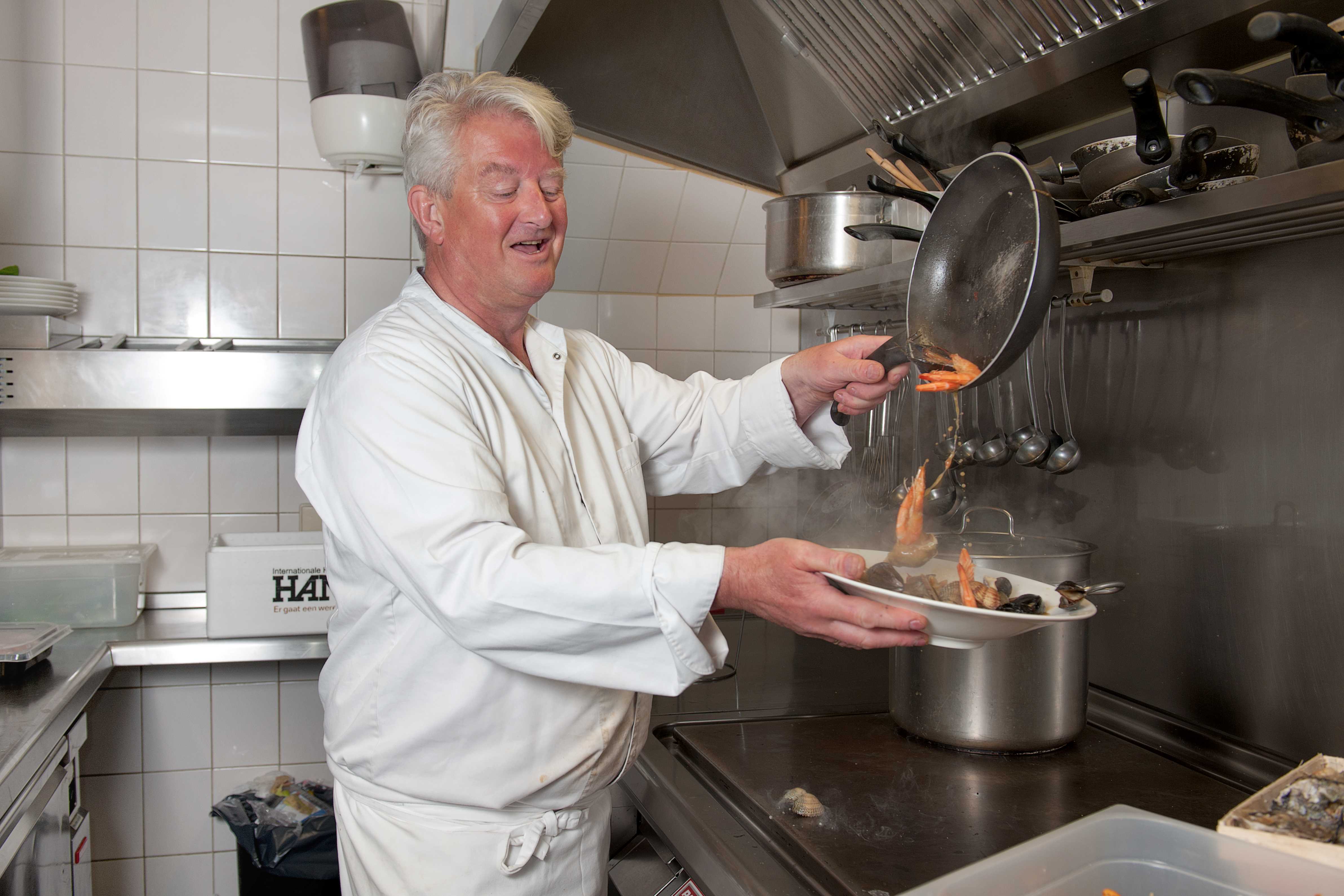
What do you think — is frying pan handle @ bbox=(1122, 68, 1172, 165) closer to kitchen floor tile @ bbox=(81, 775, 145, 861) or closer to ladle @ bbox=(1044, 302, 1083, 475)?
ladle @ bbox=(1044, 302, 1083, 475)

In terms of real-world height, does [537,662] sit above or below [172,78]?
below

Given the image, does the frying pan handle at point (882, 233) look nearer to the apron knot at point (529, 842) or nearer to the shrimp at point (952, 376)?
the shrimp at point (952, 376)

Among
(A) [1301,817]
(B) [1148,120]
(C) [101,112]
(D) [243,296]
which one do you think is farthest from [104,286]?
(A) [1301,817]

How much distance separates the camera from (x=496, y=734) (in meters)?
1.13

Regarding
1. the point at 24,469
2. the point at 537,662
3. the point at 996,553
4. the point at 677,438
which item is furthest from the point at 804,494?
the point at 24,469

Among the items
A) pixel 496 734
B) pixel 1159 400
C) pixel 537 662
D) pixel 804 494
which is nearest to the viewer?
pixel 537 662

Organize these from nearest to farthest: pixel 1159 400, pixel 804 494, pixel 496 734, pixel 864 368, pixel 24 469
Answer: pixel 496 734, pixel 864 368, pixel 1159 400, pixel 24 469, pixel 804 494

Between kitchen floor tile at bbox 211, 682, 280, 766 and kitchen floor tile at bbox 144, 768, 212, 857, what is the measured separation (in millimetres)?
77

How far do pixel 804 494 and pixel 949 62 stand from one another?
1.27m

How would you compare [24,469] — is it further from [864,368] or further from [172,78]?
[864,368]

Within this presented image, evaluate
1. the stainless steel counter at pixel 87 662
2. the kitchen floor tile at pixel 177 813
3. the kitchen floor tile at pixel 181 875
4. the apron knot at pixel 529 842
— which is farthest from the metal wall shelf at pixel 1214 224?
the kitchen floor tile at pixel 181 875

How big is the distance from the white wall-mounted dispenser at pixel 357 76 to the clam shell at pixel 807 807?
5.35 ft

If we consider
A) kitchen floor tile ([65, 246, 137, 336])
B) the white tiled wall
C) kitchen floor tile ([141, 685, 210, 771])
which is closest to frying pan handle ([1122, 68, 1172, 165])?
the white tiled wall

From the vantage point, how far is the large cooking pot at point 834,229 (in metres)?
1.67
